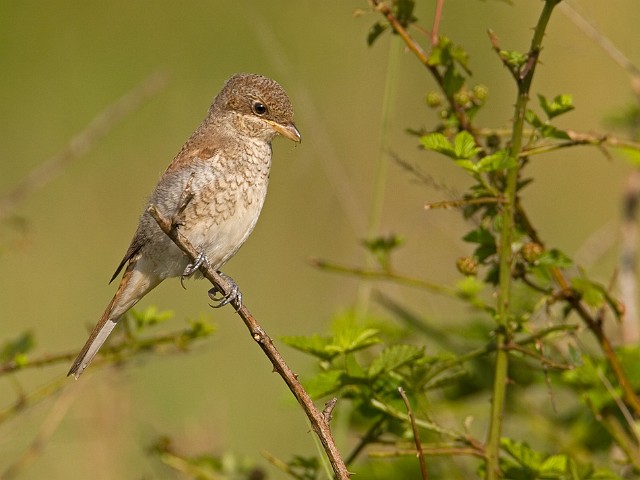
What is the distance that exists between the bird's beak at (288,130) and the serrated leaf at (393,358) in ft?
3.30

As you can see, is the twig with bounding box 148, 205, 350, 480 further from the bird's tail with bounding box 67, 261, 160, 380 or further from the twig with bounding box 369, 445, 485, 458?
the bird's tail with bounding box 67, 261, 160, 380

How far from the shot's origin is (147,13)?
27.0 feet

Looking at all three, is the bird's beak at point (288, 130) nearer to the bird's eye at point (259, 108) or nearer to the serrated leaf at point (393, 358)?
the bird's eye at point (259, 108)

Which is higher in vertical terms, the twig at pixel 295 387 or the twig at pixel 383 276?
the twig at pixel 383 276

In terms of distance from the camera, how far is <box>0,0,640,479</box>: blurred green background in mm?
4859

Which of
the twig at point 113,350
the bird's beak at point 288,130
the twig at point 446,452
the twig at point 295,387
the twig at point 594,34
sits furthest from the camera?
the bird's beak at point 288,130

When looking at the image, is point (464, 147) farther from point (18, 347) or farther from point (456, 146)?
point (18, 347)

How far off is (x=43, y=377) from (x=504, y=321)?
3159 millimetres

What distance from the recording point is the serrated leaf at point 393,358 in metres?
2.49

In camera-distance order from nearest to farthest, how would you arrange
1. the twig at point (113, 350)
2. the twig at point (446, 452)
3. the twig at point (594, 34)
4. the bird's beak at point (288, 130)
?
the twig at point (446, 452)
the twig at point (113, 350)
the twig at point (594, 34)
the bird's beak at point (288, 130)

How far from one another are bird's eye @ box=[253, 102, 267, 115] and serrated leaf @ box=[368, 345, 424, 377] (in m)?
1.14

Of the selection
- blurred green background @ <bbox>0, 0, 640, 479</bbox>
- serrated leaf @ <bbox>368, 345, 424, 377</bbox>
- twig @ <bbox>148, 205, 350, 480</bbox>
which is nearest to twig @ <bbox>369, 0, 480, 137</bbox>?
serrated leaf @ <bbox>368, 345, 424, 377</bbox>

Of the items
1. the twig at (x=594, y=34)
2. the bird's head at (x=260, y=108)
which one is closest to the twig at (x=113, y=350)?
the bird's head at (x=260, y=108)

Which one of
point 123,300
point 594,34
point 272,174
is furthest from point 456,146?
point 272,174
